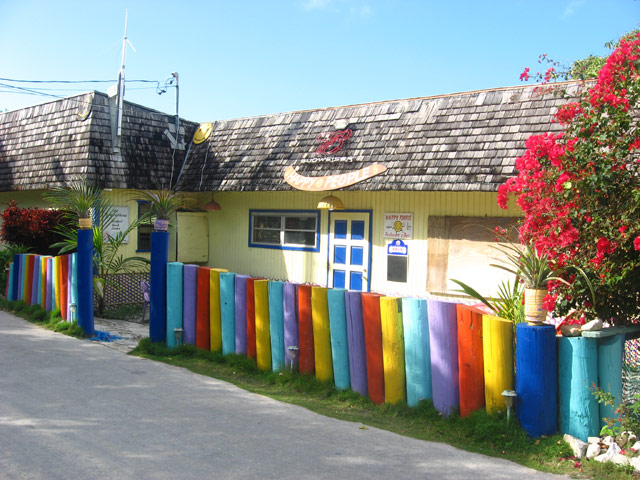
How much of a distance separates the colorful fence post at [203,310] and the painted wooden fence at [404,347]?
1 centimetres

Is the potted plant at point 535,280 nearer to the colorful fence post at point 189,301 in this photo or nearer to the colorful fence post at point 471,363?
the colorful fence post at point 471,363

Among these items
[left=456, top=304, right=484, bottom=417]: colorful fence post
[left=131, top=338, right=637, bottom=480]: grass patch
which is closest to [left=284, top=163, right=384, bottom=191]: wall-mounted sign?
[left=131, top=338, right=637, bottom=480]: grass patch

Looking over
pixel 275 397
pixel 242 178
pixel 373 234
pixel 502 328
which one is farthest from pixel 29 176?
pixel 502 328

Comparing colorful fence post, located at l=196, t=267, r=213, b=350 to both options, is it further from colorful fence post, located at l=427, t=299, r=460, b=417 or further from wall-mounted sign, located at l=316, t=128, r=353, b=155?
wall-mounted sign, located at l=316, t=128, r=353, b=155

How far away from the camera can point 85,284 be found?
9.55 metres

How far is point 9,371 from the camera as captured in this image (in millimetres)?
7277

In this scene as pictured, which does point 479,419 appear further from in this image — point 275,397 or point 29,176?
point 29,176

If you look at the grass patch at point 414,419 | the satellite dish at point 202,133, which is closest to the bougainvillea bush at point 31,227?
the satellite dish at point 202,133

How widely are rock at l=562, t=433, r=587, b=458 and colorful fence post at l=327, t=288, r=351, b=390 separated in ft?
7.61

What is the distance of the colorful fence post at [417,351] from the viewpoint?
5816 mm

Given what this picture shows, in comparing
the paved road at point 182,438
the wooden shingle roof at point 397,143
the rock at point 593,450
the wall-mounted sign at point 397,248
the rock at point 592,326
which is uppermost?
the wooden shingle roof at point 397,143

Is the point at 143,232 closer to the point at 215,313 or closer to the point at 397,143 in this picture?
the point at 397,143

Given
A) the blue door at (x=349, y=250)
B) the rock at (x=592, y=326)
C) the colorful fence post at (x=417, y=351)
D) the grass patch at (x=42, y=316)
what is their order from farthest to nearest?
the blue door at (x=349, y=250) → the grass patch at (x=42, y=316) → the colorful fence post at (x=417, y=351) → the rock at (x=592, y=326)

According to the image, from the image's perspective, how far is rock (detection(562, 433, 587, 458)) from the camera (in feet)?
15.5
